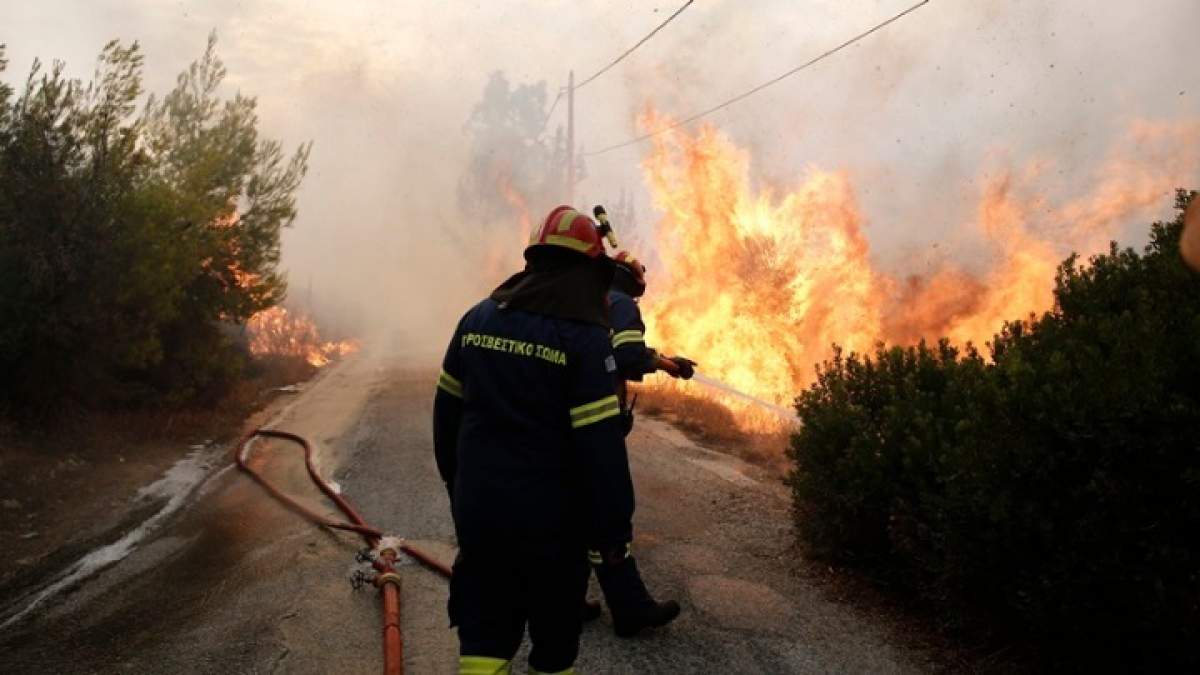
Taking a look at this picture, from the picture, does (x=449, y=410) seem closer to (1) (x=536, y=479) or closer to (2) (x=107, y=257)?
(1) (x=536, y=479)

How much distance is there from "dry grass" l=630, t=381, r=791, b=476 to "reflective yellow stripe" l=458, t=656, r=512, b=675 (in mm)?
5780

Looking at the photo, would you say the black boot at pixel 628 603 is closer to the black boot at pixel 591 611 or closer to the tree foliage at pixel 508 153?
the black boot at pixel 591 611

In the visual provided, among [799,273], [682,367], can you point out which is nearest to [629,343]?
[682,367]

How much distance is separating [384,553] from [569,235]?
3.01m

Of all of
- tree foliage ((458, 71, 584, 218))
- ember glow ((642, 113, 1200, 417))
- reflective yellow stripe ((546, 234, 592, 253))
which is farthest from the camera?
tree foliage ((458, 71, 584, 218))

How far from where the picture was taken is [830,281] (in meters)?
15.3

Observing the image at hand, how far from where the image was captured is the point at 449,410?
9.46 ft

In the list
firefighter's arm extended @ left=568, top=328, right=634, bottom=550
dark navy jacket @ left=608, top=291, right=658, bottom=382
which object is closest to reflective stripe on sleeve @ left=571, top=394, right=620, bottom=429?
firefighter's arm extended @ left=568, top=328, right=634, bottom=550

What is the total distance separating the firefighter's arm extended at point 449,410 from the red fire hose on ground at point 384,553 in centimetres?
134

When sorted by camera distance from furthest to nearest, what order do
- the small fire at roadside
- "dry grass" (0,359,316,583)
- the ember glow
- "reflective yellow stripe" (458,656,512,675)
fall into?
1. the small fire at roadside
2. the ember glow
3. "dry grass" (0,359,316,583)
4. "reflective yellow stripe" (458,656,512,675)

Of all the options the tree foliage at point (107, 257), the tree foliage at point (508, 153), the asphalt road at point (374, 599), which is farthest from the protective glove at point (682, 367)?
the tree foliage at point (508, 153)

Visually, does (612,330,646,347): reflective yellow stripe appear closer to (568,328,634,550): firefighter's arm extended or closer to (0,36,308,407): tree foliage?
(568,328,634,550): firefighter's arm extended

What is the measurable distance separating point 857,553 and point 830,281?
433 inches

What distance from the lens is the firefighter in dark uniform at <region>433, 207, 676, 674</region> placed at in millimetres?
2545
